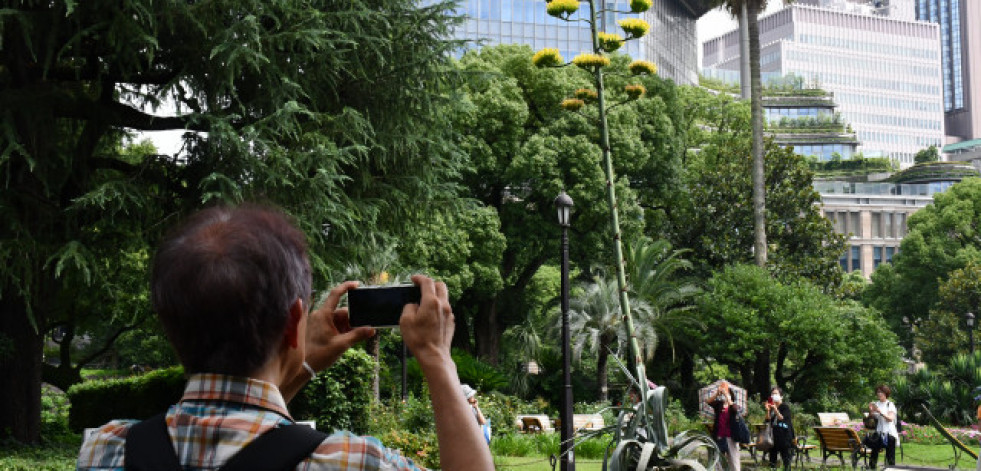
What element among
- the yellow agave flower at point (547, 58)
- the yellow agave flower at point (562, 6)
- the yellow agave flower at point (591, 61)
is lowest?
the yellow agave flower at point (591, 61)

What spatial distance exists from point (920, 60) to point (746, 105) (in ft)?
392

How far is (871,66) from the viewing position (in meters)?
155

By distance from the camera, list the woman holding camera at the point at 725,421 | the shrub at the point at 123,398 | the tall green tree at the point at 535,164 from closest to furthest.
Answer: the woman holding camera at the point at 725,421, the shrub at the point at 123,398, the tall green tree at the point at 535,164

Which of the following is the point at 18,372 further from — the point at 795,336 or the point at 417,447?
the point at 795,336

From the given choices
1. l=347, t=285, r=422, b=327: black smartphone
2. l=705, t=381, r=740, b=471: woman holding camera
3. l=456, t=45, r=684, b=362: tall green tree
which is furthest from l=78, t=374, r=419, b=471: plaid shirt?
l=456, t=45, r=684, b=362: tall green tree

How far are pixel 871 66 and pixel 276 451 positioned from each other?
164665 mm

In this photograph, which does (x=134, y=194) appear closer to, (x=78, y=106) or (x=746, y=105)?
(x=78, y=106)

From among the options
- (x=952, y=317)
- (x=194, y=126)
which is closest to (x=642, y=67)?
(x=194, y=126)

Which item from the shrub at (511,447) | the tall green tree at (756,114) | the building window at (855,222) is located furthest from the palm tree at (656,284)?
the building window at (855,222)

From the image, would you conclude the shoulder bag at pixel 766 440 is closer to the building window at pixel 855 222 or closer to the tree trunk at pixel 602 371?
the tree trunk at pixel 602 371

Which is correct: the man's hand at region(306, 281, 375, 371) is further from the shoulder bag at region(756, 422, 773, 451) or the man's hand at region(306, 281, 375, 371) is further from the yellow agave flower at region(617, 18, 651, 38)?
the shoulder bag at region(756, 422, 773, 451)

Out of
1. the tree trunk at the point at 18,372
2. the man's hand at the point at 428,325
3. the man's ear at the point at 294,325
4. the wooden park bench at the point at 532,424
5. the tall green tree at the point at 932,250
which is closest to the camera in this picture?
the man's ear at the point at 294,325

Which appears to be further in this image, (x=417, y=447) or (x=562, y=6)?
(x=417, y=447)

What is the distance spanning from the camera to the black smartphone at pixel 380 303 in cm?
191
